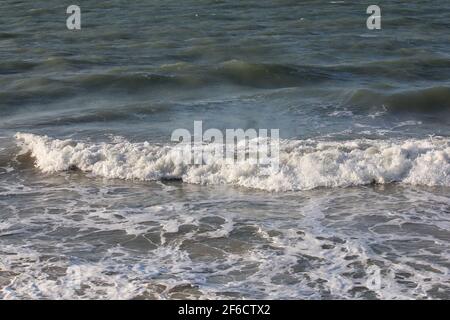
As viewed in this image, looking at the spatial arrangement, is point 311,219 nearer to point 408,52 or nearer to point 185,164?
point 185,164

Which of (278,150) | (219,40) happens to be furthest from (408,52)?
(278,150)

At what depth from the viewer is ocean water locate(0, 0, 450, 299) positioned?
7.42 m

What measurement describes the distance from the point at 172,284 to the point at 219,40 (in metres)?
11.7

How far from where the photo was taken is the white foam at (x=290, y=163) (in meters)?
10.0

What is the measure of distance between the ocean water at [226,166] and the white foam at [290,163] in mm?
25
